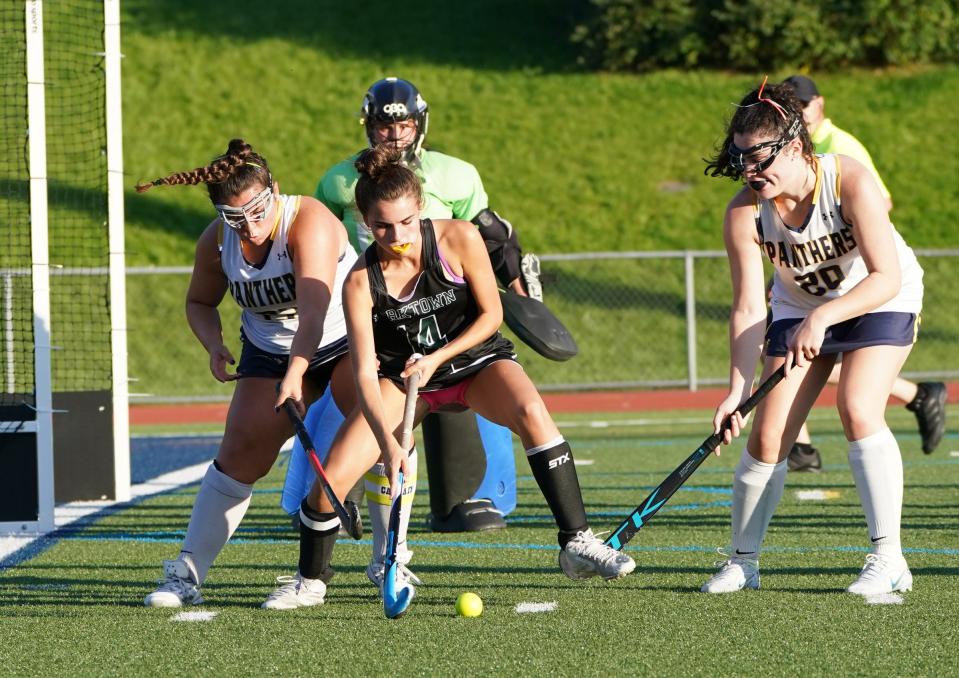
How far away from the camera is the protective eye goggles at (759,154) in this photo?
431 centimetres

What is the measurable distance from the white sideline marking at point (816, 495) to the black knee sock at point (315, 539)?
304cm

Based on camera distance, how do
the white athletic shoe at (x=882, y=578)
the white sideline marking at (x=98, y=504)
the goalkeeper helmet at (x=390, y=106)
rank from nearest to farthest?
the white athletic shoe at (x=882, y=578) < the goalkeeper helmet at (x=390, y=106) < the white sideline marking at (x=98, y=504)

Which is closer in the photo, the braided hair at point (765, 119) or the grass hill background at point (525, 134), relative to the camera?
the braided hair at point (765, 119)

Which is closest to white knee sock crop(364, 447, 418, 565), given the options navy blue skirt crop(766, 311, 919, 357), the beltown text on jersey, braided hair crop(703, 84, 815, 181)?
the beltown text on jersey

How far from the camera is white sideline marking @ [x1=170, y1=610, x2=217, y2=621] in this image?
14.3 ft

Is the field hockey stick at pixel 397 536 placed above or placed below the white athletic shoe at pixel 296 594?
above

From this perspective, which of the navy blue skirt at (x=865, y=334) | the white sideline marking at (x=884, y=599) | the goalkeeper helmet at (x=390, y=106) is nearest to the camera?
the white sideline marking at (x=884, y=599)

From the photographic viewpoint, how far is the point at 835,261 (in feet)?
14.8

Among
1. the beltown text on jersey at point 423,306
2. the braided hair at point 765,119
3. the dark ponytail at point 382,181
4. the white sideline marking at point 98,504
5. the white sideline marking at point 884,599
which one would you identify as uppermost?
the braided hair at point 765,119

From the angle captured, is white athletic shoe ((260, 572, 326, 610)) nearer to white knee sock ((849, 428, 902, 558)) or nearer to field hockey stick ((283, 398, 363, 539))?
field hockey stick ((283, 398, 363, 539))

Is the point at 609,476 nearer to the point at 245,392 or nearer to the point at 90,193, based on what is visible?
the point at 245,392

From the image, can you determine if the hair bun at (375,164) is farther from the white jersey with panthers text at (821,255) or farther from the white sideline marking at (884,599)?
the white sideline marking at (884,599)

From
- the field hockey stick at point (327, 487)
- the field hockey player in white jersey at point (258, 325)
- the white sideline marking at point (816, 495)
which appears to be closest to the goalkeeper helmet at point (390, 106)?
the field hockey player in white jersey at point (258, 325)

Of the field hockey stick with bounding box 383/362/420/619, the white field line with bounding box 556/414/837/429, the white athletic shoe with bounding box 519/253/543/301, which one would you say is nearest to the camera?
the field hockey stick with bounding box 383/362/420/619
